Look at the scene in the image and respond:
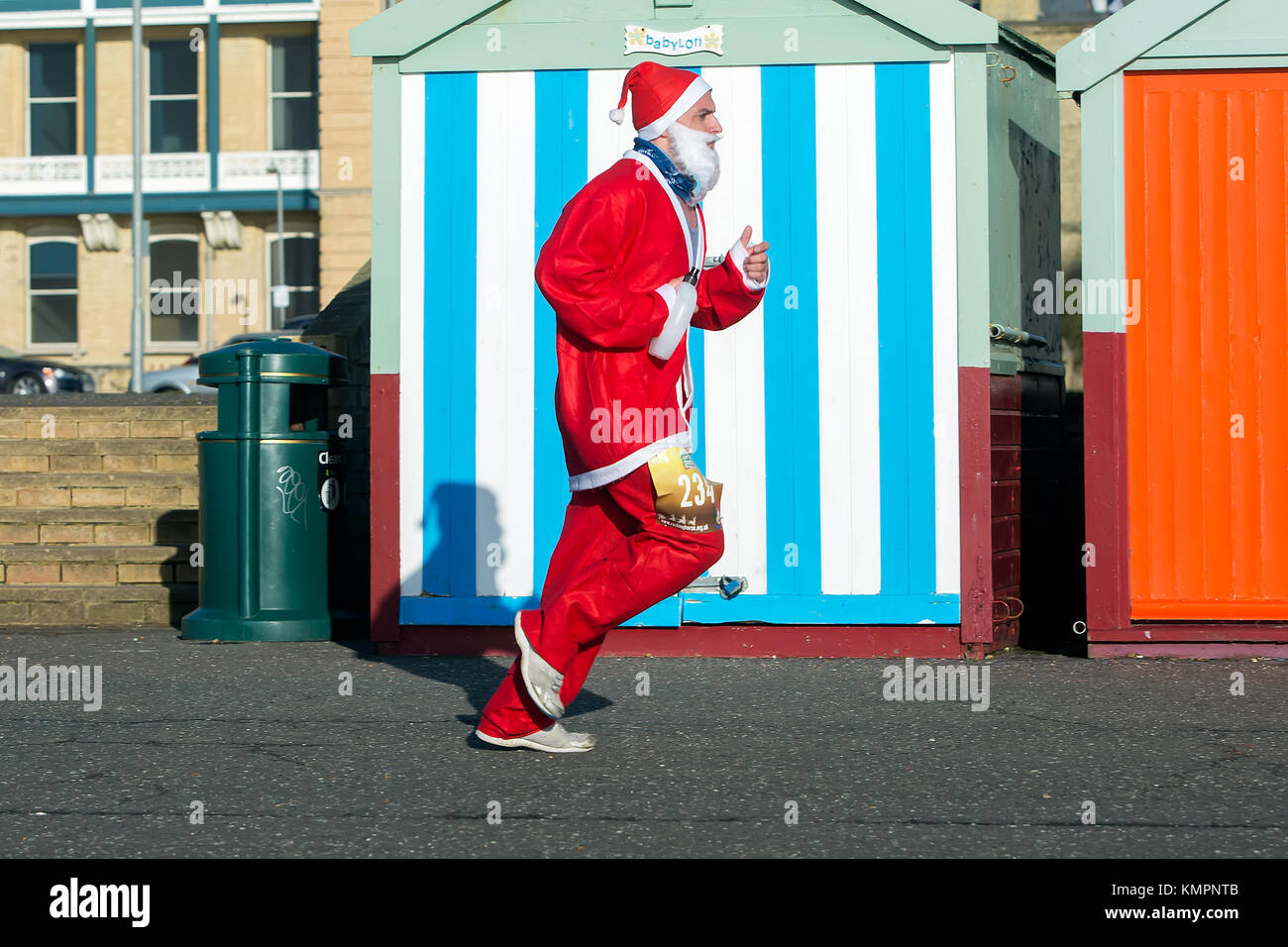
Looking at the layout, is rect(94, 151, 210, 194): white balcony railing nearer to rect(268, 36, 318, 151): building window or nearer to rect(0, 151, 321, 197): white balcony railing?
rect(0, 151, 321, 197): white balcony railing

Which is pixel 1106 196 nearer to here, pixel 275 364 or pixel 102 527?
pixel 275 364

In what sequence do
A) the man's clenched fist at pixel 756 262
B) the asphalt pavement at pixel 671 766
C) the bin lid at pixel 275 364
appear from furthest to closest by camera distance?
the bin lid at pixel 275 364 → the man's clenched fist at pixel 756 262 → the asphalt pavement at pixel 671 766

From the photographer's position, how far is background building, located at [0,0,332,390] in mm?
33125

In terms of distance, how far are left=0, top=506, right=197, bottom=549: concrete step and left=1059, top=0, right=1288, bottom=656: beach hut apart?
16.7 feet

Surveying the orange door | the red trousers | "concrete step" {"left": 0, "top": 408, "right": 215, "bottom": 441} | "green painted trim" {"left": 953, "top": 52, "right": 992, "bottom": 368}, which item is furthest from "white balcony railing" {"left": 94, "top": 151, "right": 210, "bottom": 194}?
the red trousers

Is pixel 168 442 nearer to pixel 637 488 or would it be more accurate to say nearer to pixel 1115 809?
pixel 637 488

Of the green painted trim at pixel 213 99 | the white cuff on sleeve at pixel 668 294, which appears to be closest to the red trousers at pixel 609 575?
the white cuff on sleeve at pixel 668 294

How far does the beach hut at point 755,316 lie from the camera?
275 inches

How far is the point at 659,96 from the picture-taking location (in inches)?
190

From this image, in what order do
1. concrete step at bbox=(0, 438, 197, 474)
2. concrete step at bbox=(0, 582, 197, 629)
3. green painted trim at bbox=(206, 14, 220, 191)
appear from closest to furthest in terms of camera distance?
concrete step at bbox=(0, 582, 197, 629), concrete step at bbox=(0, 438, 197, 474), green painted trim at bbox=(206, 14, 220, 191)

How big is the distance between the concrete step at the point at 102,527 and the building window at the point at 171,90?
86.5ft

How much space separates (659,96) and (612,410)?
38.7 inches

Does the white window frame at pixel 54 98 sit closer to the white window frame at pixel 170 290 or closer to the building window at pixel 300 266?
the white window frame at pixel 170 290

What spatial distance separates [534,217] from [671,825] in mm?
3829
